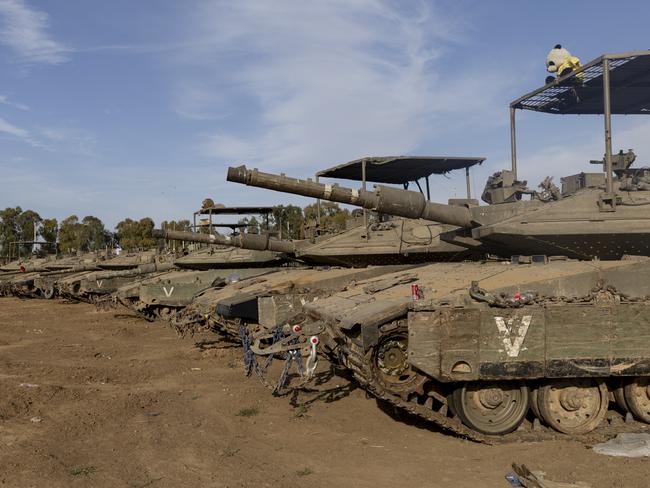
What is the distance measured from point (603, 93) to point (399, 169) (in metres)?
4.58

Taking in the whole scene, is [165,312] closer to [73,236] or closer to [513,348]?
[513,348]

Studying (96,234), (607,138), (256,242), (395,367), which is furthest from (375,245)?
(96,234)

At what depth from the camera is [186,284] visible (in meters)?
17.0

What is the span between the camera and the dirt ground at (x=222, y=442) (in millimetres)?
5281

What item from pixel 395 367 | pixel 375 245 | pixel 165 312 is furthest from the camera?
pixel 165 312

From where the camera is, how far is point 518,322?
600cm

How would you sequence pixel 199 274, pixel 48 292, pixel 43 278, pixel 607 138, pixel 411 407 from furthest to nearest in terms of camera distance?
1. pixel 48 292
2. pixel 43 278
3. pixel 199 274
4. pixel 607 138
5. pixel 411 407

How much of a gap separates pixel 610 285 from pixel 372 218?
6.96 m

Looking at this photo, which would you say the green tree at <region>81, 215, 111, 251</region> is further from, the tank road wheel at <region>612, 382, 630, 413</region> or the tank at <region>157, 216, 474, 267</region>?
the tank road wheel at <region>612, 382, 630, 413</region>

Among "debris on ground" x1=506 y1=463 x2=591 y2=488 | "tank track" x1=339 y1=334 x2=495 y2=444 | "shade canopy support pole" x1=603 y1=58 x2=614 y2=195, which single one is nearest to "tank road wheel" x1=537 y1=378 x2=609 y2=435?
"tank track" x1=339 y1=334 x2=495 y2=444

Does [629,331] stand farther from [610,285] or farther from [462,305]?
[462,305]

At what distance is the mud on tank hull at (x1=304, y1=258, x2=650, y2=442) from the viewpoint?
233 inches

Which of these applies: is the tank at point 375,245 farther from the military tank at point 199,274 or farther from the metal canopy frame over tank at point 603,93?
the military tank at point 199,274

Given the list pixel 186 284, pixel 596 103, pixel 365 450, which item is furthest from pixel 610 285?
pixel 186 284
